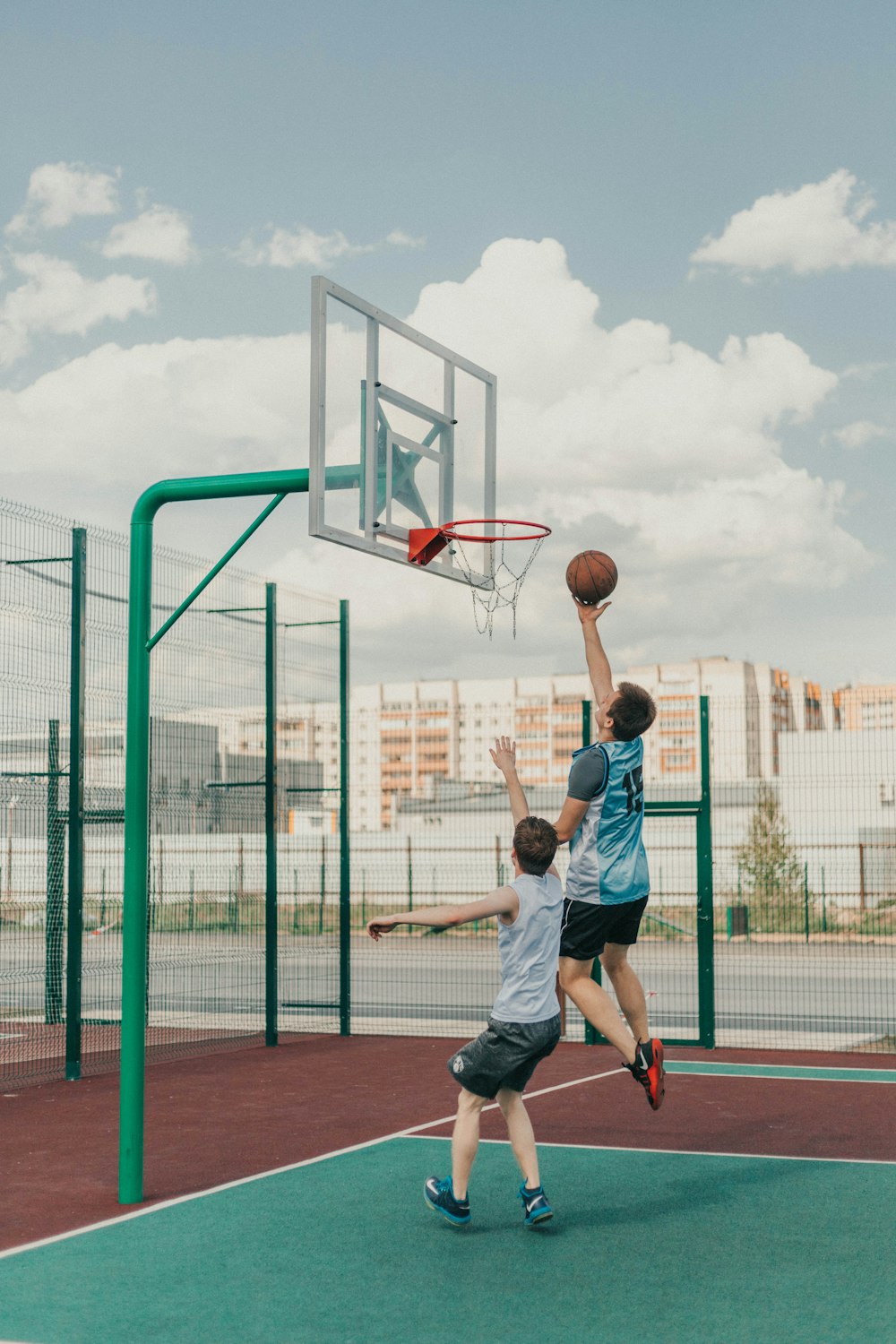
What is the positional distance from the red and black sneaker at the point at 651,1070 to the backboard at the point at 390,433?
2.82 metres

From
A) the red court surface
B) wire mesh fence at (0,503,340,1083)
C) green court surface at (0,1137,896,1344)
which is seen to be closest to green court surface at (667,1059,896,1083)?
the red court surface

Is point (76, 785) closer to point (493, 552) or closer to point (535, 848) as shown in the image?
point (493, 552)

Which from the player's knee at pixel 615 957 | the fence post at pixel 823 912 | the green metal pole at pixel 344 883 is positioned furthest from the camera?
the fence post at pixel 823 912

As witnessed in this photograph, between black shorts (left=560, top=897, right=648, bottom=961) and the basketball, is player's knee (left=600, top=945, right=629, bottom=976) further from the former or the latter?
the basketball

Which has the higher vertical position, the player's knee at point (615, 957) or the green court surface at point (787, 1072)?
the player's knee at point (615, 957)

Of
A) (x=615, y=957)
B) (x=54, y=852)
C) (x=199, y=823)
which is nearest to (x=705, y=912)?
(x=199, y=823)

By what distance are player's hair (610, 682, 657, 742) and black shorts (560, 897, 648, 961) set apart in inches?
32.4

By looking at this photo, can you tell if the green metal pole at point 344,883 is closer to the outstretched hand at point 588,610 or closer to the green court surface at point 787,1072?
the green court surface at point 787,1072

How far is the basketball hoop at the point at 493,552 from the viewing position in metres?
7.92

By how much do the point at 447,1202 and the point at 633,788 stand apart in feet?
6.81

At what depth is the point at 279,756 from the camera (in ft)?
43.1

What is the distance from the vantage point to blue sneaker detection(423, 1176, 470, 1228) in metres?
5.84

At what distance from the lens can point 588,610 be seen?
23.4 ft

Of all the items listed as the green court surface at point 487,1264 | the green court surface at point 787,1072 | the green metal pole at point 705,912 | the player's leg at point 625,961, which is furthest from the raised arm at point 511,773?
the green metal pole at point 705,912
